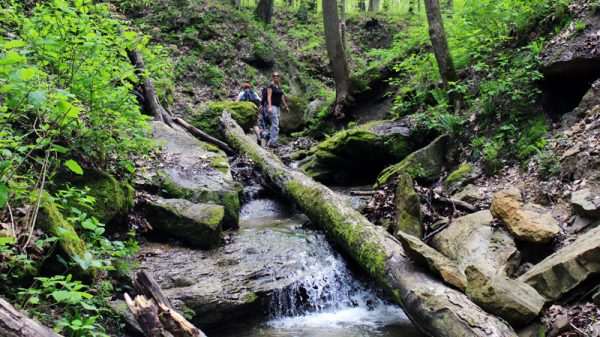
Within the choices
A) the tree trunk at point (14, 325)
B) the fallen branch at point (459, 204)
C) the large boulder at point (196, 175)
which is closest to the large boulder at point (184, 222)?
the large boulder at point (196, 175)

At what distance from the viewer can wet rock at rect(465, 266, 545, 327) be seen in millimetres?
4215

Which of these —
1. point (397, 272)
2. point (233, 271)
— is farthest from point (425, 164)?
point (233, 271)

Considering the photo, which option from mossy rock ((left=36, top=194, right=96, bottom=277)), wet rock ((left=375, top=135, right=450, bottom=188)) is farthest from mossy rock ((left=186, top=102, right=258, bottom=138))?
mossy rock ((left=36, top=194, right=96, bottom=277))

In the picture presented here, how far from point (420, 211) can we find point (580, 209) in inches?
86.8

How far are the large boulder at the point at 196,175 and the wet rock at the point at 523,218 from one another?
463 cm

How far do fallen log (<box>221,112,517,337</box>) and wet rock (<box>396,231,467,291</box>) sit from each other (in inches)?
4.3

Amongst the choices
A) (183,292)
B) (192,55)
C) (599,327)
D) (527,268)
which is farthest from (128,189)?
(192,55)

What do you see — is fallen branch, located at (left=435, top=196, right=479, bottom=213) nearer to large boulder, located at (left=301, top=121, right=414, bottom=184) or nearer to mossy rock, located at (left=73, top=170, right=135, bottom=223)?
large boulder, located at (left=301, top=121, right=414, bottom=184)

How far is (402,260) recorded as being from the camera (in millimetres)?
5223

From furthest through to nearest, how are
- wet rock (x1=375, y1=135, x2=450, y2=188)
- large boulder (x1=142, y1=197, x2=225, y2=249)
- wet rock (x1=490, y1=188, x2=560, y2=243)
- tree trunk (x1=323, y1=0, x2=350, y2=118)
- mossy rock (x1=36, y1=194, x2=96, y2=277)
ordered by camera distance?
tree trunk (x1=323, y1=0, x2=350, y2=118), wet rock (x1=375, y1=135, x2=450, y2=188), large boulder (x1=142, y1=197, x2=225, y2=249), wet rock (x1=490, y1=188, x2=560, y2=243), mossy rock (x1=36, y1=194, x2=96, y2=277)

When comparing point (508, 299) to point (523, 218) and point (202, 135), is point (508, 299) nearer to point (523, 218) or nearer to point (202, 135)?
point (523, 218)

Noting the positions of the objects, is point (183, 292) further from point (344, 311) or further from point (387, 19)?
point (387, 19)

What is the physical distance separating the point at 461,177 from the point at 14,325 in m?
7.63

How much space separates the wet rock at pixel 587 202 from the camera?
511 centimetres
